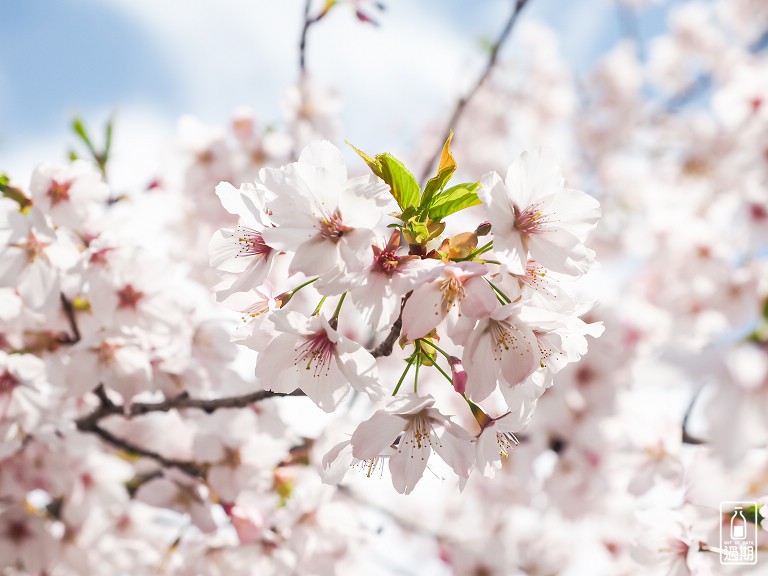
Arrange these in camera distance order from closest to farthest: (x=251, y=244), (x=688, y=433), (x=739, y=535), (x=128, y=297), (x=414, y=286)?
(x=414, y=286)
(x=251, y=244)
(x=739, y=535)
(x=128, y=297)
(x=688, y=433)

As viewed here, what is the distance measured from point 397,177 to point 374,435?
23.6 inches

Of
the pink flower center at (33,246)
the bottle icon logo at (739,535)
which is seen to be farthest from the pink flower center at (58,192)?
the bottle icon logo at (739,535)

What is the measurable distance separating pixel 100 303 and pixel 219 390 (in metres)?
0.56

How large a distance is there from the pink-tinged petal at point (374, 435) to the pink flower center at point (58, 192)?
1.39 metres

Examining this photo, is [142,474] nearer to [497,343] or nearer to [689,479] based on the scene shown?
[497,343]

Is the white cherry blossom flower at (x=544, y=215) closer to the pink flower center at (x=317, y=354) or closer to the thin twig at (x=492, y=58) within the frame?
the pink flower center at (x=317, y=354)

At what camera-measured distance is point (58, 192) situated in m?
2.00

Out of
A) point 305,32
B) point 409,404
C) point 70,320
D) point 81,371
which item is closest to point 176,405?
point 81,371

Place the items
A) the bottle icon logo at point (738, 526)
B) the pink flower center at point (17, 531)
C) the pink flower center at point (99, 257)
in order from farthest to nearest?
1. the pink flower center at point (17, 531)
2. the pink flower center at point (99, 257)
3. the bottle icon logo at point (738, 526)

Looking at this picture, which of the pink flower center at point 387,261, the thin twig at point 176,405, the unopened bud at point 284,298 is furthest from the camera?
the thin twig at point 176,405

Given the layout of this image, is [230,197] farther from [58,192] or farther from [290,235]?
[58,192]

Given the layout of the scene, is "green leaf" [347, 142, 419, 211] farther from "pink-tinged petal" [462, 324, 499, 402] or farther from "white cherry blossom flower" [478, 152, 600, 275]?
"pink-tinged petal" [462, 324, 499, 402]

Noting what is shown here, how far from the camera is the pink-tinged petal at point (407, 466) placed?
1407 millimetres

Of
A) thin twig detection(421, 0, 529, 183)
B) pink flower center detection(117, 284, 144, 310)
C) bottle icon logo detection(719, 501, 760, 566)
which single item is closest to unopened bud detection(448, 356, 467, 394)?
bottle icon logo detection(719, 501, 760, 566)
